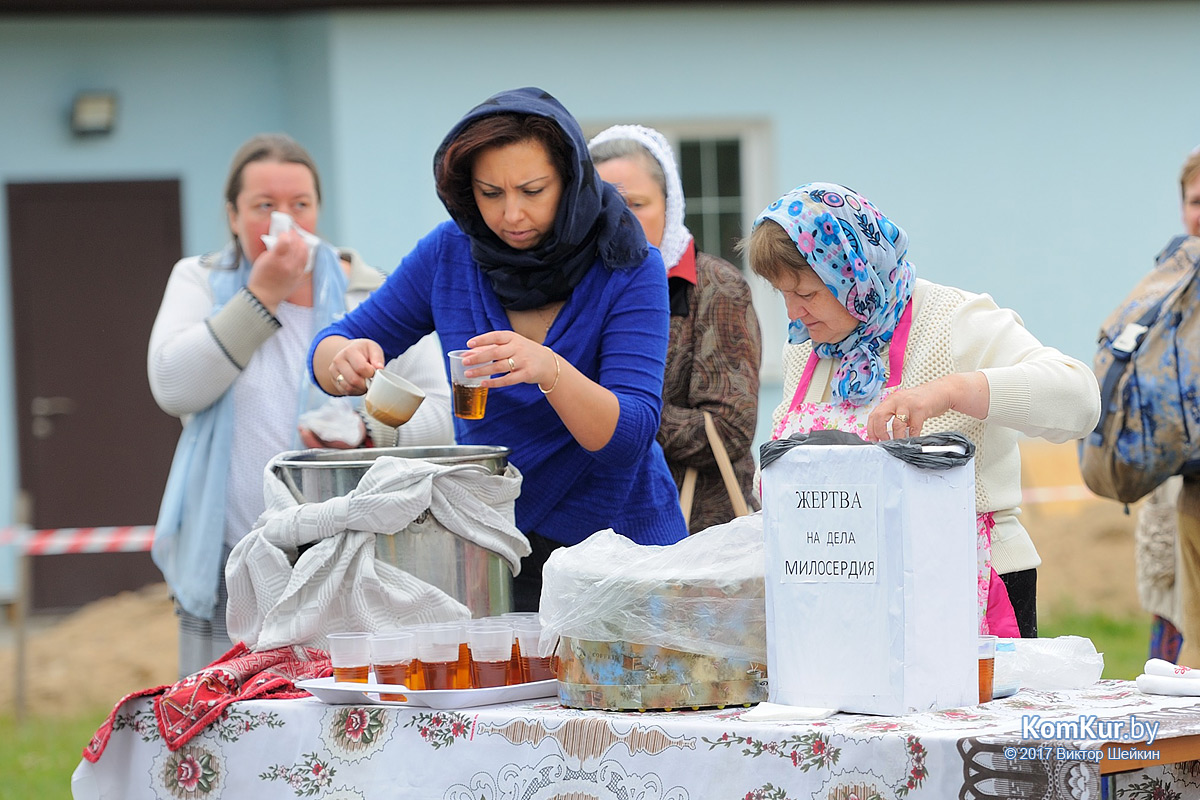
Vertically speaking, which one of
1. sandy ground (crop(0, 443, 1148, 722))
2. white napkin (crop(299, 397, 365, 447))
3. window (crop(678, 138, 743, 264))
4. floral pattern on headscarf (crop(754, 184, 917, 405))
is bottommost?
sandy ground (crop(0, 443, 1148, 722))

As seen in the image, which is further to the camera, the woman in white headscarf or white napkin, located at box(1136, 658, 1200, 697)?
the woman in white headscarf

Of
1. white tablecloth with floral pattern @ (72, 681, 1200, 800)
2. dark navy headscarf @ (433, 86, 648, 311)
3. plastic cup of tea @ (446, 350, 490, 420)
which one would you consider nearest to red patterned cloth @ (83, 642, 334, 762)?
white tablecloth with floral pattern @ (72, 681, 1200, 800)

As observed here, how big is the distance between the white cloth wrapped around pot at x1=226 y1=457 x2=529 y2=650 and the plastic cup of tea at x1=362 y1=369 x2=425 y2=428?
0.20 meters

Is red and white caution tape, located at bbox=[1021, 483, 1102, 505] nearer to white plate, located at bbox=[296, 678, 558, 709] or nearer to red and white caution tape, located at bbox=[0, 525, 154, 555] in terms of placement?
red and white caution tape, located at bbox=[0, 525, 154, 555]

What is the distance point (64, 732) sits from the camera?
6.02 m

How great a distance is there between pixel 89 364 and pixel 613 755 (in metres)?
7.37

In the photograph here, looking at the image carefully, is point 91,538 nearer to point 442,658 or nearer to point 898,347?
point 442,658

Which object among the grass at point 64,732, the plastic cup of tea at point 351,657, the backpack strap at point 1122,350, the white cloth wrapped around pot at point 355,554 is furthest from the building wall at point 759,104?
the plastic cup of tea at point 351,657

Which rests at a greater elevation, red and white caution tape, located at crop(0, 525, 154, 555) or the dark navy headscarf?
the dark navy headscarf

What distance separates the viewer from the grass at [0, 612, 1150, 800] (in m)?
5.16

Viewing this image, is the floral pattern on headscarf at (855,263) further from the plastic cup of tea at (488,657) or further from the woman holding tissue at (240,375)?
the woman holding tissue at (240,375)

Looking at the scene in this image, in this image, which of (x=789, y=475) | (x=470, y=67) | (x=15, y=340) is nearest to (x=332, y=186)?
(x=470, y=67)

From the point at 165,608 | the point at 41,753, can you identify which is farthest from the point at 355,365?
the point at 165,608

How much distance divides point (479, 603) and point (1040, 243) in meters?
7.30
